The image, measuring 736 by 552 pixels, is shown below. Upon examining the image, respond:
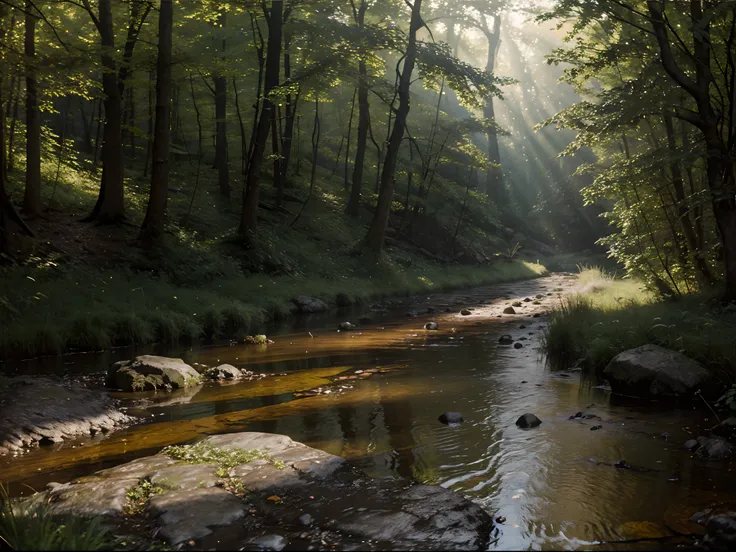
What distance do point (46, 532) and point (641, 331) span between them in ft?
26.0

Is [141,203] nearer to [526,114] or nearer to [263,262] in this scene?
[263,262]

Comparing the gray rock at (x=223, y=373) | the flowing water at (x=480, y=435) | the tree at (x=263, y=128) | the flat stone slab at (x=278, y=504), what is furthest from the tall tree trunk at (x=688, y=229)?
the tree at (x=263, y=128)

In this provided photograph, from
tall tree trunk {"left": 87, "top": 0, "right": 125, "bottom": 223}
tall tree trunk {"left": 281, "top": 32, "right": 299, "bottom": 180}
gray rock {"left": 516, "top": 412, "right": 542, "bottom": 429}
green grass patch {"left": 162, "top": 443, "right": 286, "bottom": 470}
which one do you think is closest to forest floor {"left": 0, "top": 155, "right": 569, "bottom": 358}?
tall tree trunk {"left": 87, "top": 0, "right": 125, "bottom": 223}

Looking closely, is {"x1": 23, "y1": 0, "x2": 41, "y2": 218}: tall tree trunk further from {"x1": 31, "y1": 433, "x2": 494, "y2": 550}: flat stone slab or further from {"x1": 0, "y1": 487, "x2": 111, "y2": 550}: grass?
{"x1": 0, "y1": 487, "x2": 111, "y2": 550}: grass

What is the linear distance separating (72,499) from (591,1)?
1057 centimetres

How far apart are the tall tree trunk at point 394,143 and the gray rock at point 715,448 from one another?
54.2 ft

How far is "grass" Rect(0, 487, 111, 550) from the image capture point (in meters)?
2.95

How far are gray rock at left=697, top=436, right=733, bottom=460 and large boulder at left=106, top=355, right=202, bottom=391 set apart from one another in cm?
624

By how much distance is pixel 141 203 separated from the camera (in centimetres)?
1823

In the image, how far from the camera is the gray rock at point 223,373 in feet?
28.9

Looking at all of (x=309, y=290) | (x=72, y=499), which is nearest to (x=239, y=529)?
(x=72, y=499)

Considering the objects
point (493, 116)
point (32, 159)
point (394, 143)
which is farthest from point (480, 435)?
point (493, 116)

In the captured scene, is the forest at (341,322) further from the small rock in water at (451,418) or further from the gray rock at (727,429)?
the gray rock at (727,429)

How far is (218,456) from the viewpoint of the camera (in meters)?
4.97
